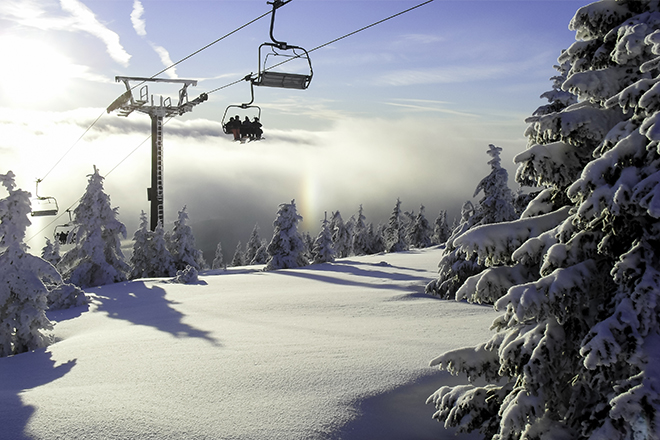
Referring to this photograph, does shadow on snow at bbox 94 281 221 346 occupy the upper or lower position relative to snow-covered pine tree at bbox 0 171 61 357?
lower

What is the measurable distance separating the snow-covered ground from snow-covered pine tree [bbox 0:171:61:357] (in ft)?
4.40

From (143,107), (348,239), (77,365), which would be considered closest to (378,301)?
(77,365)

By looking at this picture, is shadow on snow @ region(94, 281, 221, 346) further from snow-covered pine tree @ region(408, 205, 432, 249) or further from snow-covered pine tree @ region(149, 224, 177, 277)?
snow-covered pine tree @ region(408, 205, 432, 249)

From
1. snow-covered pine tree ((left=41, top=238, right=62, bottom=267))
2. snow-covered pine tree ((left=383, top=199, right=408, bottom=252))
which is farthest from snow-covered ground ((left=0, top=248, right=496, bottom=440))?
snow-covered pine tree ((left=383, top=199, right=408, bottom=252))

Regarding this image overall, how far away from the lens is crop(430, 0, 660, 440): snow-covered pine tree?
413cm

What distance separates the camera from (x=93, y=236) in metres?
34.6

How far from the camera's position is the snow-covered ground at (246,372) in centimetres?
682

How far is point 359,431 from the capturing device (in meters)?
6.83

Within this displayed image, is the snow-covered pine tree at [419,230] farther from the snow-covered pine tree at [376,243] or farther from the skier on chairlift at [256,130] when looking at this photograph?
the skier on chairlift at [256,130]

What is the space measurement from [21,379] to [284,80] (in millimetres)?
10631

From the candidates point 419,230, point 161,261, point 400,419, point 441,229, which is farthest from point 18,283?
point 441,229

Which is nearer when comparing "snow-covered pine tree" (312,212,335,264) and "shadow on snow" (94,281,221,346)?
"shadow on snow" (94,281,221,346)

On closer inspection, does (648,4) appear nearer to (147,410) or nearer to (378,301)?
(147,410)

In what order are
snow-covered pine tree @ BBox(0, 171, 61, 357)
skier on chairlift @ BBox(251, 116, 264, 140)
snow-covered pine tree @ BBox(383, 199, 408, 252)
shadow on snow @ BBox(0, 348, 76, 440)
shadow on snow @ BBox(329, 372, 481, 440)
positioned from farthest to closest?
snow-covered pine tree @ BBox(383, 199, 408, 252) → skier on chairlift @ BBox(251, 116, 264, 140) → snow-covered pine tree @ BBox(0, 171, 61, 357) → shadow on snow @ BBox(329, 372, 481, 440) → shadow on snow @ BBox(0, 348, 76, 440)
